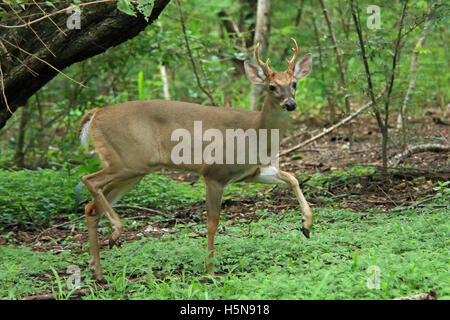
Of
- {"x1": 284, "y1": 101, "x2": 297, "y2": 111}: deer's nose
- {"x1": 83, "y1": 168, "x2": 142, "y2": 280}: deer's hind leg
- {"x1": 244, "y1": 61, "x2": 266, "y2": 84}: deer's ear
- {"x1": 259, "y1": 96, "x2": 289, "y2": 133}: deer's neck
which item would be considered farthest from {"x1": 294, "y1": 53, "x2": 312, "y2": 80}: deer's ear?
{"x1": 83, "y1": 168, "x2": 142, "y2": 280}: deer's hind leg

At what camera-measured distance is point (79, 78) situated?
9.90m

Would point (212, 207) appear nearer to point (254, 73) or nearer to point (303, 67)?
point (254, 73)

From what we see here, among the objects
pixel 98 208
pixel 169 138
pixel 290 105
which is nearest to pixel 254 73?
pixel 290 105

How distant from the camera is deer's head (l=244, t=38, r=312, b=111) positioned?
17.1 feet

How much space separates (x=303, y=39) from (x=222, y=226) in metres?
5.35

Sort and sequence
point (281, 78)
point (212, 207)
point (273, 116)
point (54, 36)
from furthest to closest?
1. point (54, 36)
2. point (273, 116)
3. point (281, 78)
4. point (212, 207)

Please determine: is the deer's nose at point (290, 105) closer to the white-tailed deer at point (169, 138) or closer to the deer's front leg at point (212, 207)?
the white-tailed deer at point (169, 138)

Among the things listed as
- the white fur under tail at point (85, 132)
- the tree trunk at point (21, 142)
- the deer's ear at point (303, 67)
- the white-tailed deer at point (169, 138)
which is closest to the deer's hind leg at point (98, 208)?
the white-tailed deer at point (169, 138)

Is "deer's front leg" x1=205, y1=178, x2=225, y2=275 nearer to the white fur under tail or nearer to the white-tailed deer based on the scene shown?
the white-tailed deer

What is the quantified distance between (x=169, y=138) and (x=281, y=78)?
4.05ft

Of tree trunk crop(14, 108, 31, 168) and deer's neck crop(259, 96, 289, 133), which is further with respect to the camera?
tree trunk crop(14, 108, 31, 168)

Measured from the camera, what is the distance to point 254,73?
568 centimetres

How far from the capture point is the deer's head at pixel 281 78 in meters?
5.21

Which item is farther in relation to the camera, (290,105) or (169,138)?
(169,138)
